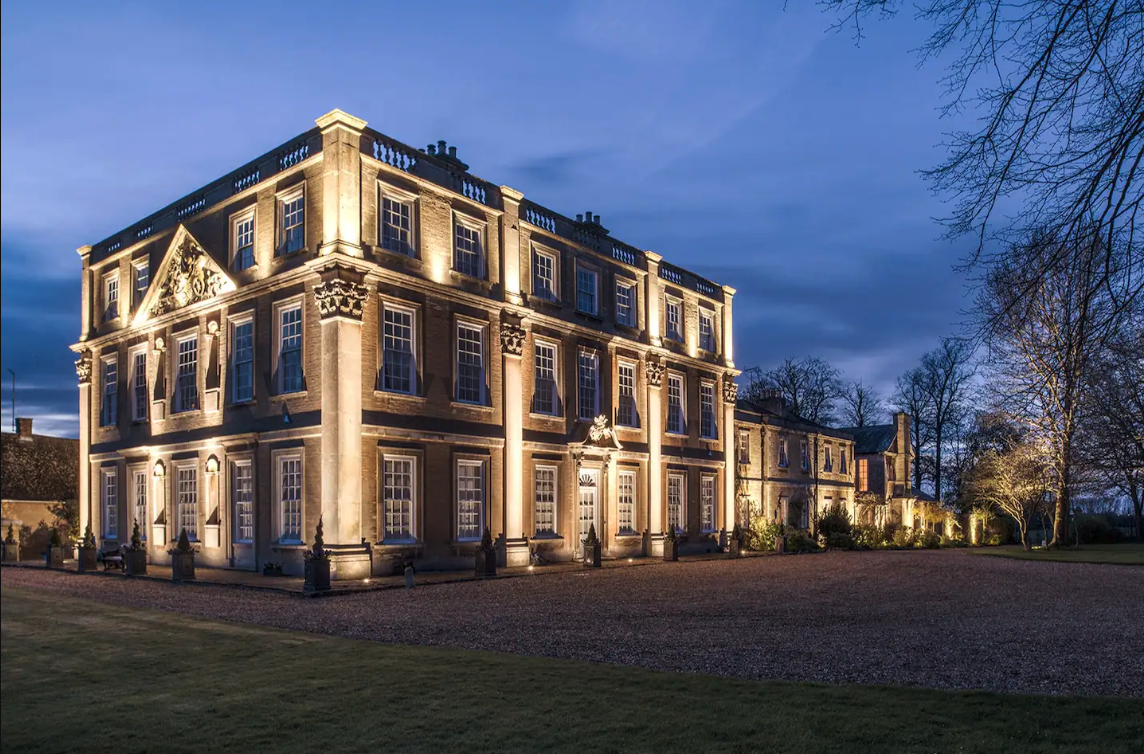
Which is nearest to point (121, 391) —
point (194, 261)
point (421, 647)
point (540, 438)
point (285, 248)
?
point (194, 261)

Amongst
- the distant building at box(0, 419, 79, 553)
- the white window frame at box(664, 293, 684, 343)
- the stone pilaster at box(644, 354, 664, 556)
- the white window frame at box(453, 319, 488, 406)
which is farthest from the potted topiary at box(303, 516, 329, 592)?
the distant building at box(0, 419, 79, 553)

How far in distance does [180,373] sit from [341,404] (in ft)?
32.3

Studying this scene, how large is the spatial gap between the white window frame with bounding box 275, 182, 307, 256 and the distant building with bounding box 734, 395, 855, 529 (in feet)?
83.9

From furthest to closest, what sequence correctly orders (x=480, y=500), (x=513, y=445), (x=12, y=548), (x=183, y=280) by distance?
(x=12, y=548)
(x=183, y=280)
(x=513, y=445)
(x=480, y=500)

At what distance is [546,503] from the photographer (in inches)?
1172

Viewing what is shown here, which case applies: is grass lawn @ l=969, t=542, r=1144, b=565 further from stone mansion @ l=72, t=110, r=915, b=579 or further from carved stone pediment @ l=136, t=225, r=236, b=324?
carved stone pediment @ l=136, t=225, r=236, b=324

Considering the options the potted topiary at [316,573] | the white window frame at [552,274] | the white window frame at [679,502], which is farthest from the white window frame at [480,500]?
the white window frame at [679,502]

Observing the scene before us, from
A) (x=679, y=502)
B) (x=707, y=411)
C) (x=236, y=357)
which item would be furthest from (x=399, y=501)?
(x=707, y=411)

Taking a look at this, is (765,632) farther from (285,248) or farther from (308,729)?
(285,248)

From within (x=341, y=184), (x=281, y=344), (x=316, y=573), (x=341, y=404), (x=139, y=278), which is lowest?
(x=316, y=573)

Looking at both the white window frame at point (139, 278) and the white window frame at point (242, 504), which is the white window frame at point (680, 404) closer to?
the white window frame at point (242, 504)

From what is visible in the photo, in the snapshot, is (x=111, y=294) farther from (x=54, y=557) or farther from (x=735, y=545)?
(x=735, y=545)

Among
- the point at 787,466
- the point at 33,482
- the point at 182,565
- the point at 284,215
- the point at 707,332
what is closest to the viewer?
the point at 182,565

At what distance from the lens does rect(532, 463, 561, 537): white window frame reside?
29.2m
